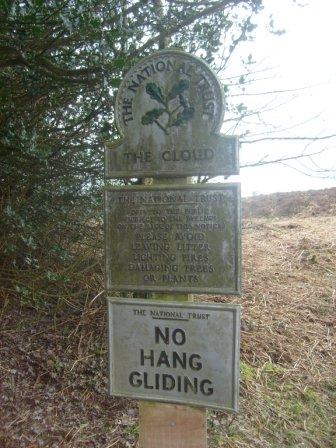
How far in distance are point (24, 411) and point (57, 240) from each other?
151 cm

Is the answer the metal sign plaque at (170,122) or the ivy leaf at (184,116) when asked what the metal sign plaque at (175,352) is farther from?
the ivy leaf at (184,116)

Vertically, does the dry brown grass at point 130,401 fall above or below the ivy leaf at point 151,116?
below

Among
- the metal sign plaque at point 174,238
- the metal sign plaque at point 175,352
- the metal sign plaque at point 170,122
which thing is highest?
the metal sign plaque at point 170,122

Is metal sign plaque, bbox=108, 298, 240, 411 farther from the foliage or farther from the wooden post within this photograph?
the foliage

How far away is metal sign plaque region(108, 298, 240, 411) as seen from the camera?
2.54 metres

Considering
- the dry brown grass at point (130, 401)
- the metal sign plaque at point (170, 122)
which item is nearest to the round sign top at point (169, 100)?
the metal sign plaque at point (170, 122)

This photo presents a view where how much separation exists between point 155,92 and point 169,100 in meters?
0.09

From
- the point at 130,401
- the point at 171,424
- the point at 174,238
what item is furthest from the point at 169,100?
the point at 130,401

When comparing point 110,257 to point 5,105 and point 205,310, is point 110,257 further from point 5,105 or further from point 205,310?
point 5,105

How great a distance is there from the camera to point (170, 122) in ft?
8.29

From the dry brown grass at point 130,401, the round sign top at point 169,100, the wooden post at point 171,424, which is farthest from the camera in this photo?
the dry brown grass at point 130,401

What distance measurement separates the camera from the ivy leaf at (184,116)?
2475 millimetres

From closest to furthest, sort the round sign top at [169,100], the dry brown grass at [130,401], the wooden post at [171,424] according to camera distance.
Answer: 1. the round sign top at [169,100]
2. the wooden post at [171,424]
3. the dry brown grass at [130,401]

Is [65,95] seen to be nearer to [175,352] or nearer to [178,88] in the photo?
[178,88]
